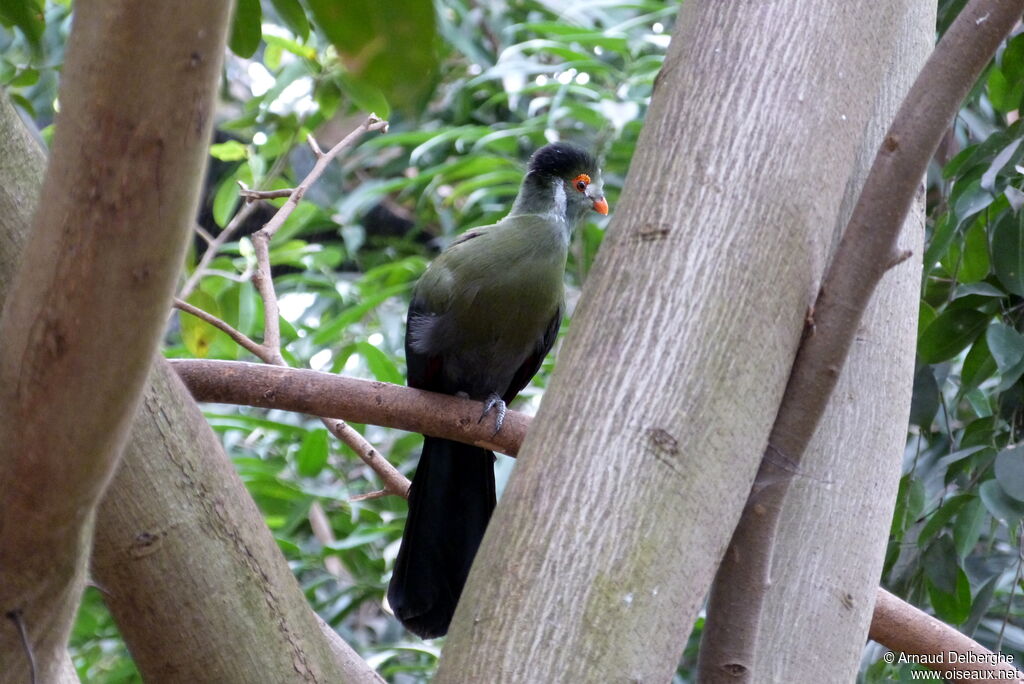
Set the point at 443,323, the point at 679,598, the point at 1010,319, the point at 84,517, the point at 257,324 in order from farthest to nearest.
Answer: the point at 257,324
the point at 443,323
the point at 1010,319
the point at 679,598
the point at 84,517

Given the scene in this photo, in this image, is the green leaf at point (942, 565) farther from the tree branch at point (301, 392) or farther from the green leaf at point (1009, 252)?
the tree branch at point (301, 392)

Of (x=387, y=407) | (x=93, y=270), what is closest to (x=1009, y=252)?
(x=387, y=407)

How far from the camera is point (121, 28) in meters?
0.53

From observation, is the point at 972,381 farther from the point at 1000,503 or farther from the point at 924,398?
the point at 1000,503

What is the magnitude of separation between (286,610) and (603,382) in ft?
1.19

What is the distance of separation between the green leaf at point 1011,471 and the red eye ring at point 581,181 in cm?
138

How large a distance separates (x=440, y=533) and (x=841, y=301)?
109 centimetres

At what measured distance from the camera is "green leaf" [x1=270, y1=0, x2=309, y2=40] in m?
0.59

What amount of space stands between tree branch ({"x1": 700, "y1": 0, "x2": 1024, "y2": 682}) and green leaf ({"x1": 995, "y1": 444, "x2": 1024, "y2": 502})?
0.47 m

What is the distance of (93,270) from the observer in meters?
0.61

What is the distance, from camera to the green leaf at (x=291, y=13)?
59cm

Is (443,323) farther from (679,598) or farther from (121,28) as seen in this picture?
(121,28)

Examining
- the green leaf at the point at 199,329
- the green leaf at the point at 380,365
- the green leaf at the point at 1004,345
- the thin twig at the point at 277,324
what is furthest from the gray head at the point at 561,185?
the green leaf at the point at 1004,345

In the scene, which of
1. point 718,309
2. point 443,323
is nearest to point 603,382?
point 718,309
